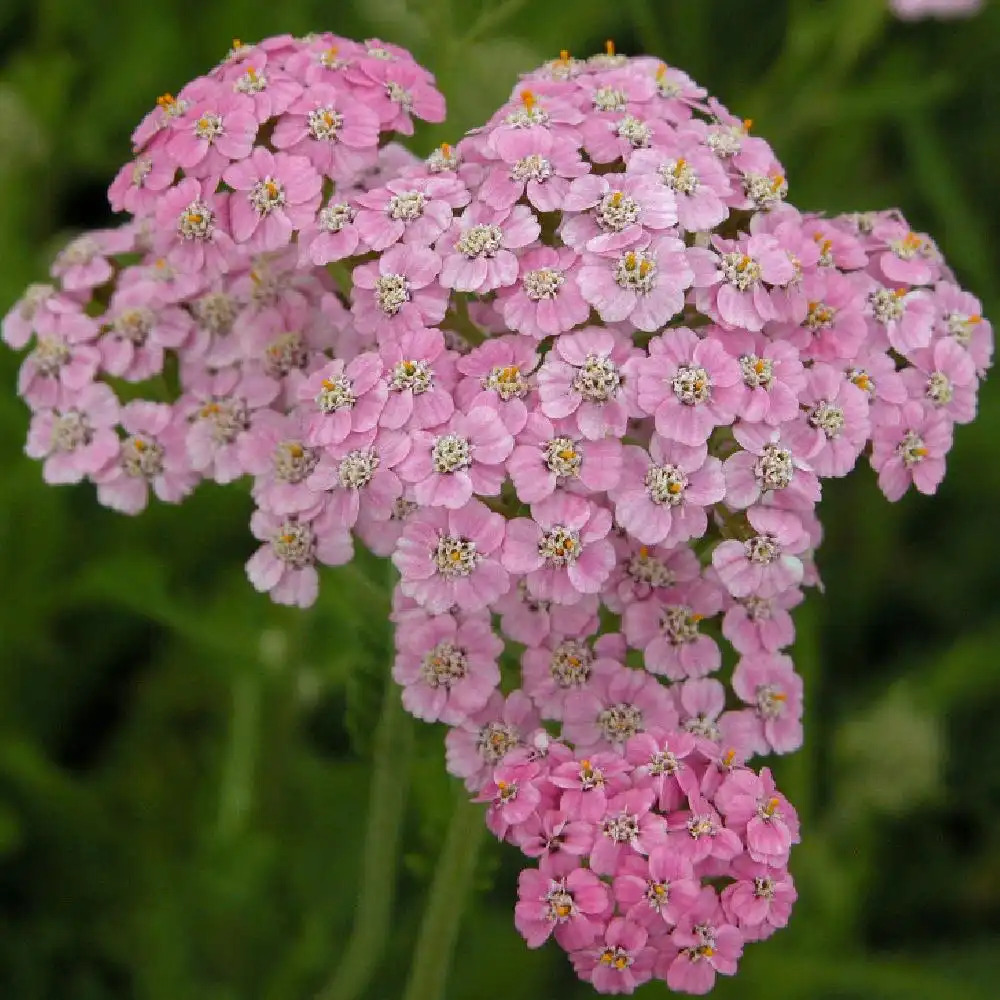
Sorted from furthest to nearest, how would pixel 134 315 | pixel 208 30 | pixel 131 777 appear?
pixel 208 30 < pixel 131 777 < pixel 134 315

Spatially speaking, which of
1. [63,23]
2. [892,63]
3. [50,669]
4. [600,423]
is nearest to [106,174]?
[63,23]

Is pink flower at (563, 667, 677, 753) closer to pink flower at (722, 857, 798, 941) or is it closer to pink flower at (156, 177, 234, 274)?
pink flower at (722, 857, 798, 941)

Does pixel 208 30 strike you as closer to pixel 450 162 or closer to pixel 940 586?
pixel 450 162

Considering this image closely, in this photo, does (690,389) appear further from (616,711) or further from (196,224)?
(196,224)

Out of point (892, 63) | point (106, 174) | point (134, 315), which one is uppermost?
point (892, 63)

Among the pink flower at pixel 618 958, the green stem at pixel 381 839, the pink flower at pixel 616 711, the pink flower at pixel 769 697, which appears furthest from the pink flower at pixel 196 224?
the pink flower at pixel 618 958

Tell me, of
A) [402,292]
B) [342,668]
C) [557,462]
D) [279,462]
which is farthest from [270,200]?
[342,668]

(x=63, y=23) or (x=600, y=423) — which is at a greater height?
(x=63, y=23)
